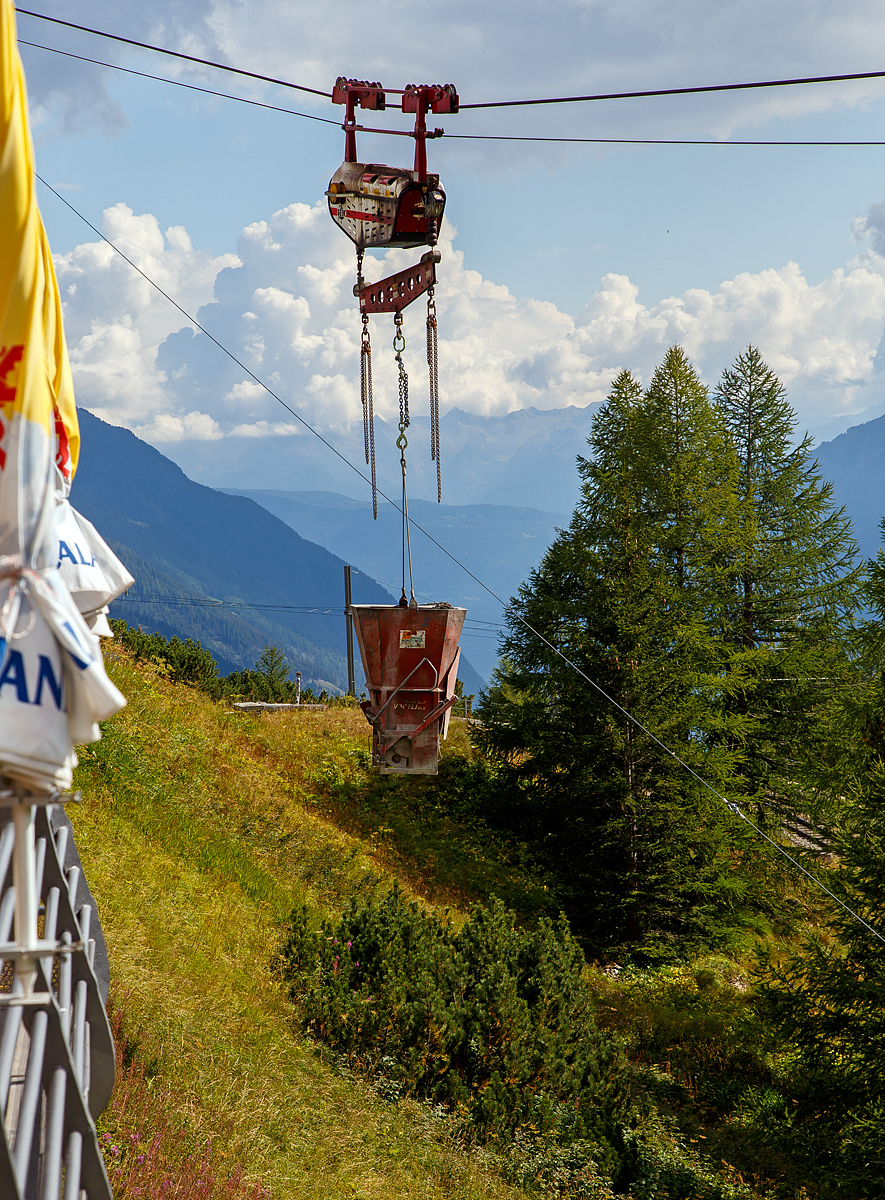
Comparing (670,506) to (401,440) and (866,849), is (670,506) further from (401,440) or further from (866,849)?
(401,440)

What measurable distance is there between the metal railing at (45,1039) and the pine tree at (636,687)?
14794mm

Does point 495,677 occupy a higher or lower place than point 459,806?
higher

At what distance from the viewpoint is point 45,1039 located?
284 centimetres

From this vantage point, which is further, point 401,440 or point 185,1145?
point 401,440

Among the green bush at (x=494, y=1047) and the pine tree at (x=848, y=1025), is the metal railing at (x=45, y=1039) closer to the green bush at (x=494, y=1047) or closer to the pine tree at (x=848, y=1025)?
the green bush at (x=494, y=1047)

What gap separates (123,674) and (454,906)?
7.91 m

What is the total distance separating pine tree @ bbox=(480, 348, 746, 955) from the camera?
17531 mm

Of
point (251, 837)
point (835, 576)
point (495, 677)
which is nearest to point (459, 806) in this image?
point (495, 677)

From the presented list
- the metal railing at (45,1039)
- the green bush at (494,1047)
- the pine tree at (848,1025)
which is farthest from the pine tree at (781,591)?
the metal railing at (45,1039)

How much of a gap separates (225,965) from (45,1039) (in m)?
7.30

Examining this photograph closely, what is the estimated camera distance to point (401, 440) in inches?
343

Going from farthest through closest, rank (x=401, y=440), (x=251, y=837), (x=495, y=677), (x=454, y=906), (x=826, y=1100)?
(x=495, y=677), (x=454, y=906), (x=251, y=837), (x=826, y=1100), (x=401, y=440)

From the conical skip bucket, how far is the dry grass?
9.36 feet

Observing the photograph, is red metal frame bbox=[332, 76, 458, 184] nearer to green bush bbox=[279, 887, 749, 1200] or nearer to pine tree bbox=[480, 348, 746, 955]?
green bush bbox=[279, 887, 749, 1200]
